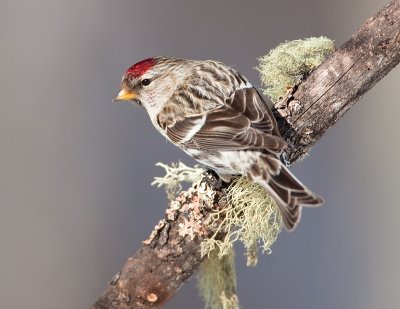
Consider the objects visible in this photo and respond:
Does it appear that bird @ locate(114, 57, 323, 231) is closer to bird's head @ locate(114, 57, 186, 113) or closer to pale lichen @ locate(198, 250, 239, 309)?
bird's head @ locate(114, 57, 186, 113)

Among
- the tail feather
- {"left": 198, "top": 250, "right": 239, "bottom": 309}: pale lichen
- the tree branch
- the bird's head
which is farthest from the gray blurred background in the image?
the tail feather

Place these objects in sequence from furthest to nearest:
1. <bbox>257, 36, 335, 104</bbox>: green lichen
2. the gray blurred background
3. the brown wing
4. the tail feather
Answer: the gray blurred background → <bbox>257, 36, 335, 104</bbox>: green lichen → the brown wing → the tail feather

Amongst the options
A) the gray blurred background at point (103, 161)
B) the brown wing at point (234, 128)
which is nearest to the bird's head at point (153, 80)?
the brown wing at point (234, 128)

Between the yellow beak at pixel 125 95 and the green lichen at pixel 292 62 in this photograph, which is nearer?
the green lichen at pixel 292 62

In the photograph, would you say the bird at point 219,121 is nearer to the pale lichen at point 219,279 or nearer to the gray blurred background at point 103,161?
the pale lichen at point 219,279

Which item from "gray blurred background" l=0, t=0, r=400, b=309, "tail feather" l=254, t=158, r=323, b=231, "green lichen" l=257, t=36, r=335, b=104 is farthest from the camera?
"gray blurred background" l=0, t=0, r=400, b=309

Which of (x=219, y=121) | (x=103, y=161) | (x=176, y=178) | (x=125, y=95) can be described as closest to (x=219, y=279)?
(x=176, y=178)

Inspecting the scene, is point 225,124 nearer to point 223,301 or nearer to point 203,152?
point 203,152
